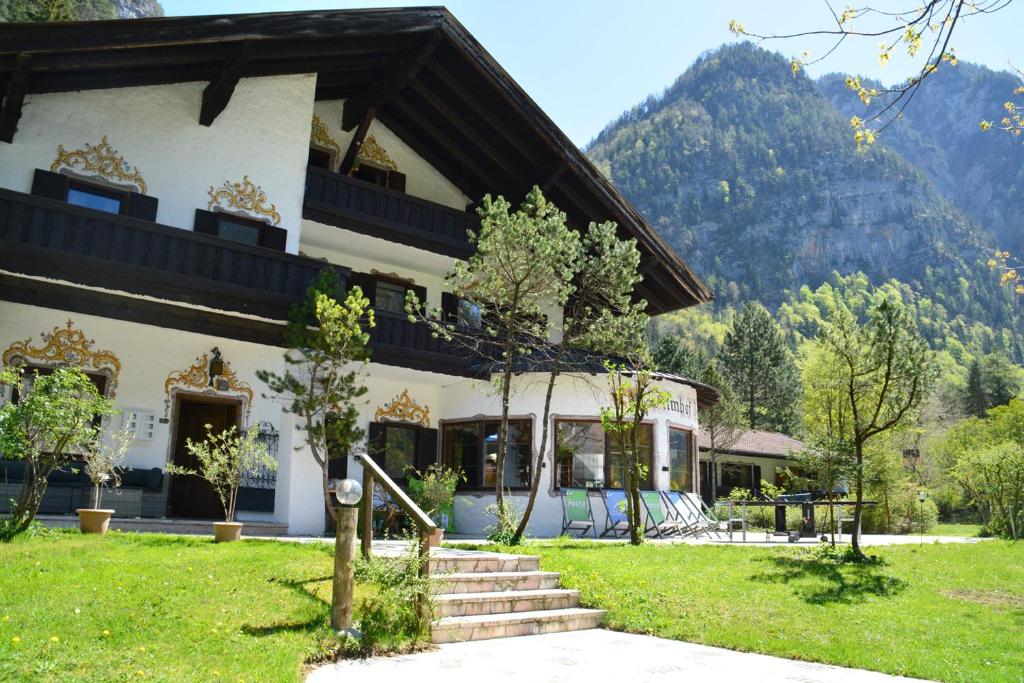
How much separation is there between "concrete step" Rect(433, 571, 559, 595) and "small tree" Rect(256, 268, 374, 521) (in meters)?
3.86

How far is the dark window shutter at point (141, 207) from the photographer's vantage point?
12.8m

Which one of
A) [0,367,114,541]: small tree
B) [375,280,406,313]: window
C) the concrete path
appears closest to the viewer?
the concrete path

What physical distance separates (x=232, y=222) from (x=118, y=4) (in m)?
63.4

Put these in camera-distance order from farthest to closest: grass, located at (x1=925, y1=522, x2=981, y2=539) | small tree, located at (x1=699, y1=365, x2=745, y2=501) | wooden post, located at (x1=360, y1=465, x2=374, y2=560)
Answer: small tree, located at (x1=699, y1=365, x2=745, y2=501), grass, located at (x1=925, y1=522, x2=981, y2=539), wooden post, located at (x1=360, y1=465, x2=374, y2=560)

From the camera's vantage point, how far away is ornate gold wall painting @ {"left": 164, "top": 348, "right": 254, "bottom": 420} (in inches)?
537

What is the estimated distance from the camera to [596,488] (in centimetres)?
1574

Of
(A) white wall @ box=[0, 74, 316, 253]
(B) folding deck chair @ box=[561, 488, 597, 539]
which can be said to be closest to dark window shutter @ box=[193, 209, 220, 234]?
(A) white wall @ box=[0, 74, 316, 253]

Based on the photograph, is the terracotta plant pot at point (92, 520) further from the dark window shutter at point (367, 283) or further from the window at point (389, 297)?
the window at point (389, 297)

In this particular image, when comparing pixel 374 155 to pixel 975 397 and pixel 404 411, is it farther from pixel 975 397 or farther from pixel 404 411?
pixel 975 397

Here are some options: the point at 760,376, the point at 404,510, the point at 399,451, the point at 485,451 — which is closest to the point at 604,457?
the point at 485,451

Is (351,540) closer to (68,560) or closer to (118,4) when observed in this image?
(68,560)

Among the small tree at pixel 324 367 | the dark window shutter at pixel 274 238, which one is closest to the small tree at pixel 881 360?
the small tree at pixel 324 367

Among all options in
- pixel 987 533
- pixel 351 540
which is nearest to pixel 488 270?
pixel 351 540

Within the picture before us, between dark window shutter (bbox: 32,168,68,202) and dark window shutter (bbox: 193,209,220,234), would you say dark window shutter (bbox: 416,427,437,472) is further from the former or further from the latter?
dark window shutter (bbox: 32,168,68,202)
